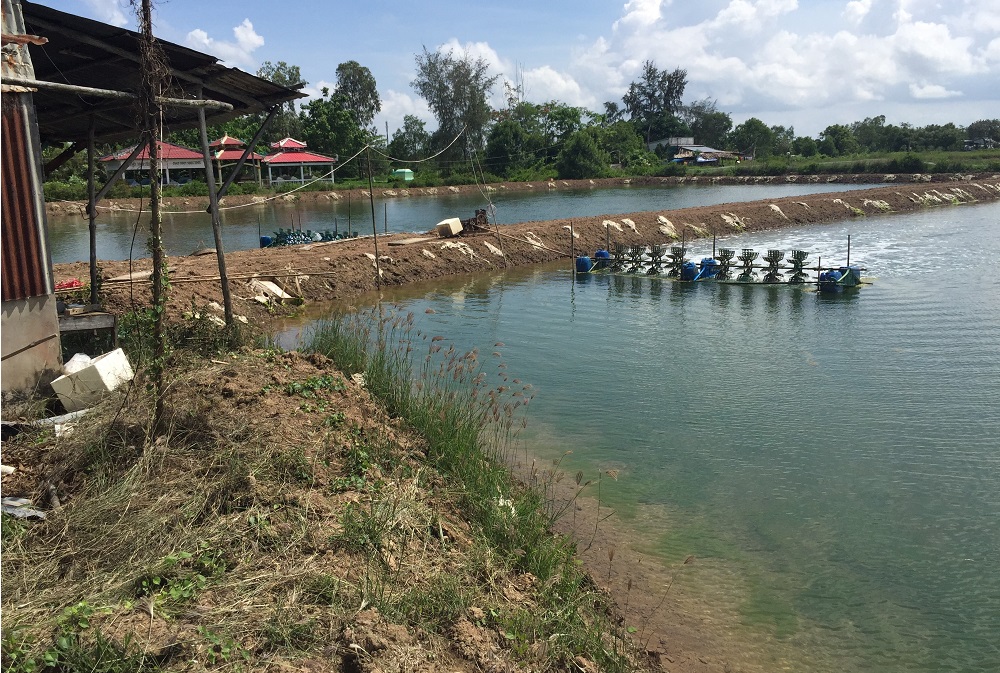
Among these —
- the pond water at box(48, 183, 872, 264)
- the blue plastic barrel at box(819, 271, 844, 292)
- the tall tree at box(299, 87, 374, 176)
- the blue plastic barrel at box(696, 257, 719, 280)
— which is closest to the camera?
the blue plastic barrel at box(819, 271, 844, 292)

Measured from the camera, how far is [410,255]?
22.9 m

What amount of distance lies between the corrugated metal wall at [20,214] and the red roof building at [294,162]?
38374 mm

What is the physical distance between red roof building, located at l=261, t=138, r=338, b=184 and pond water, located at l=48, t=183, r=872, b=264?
10.2 feet

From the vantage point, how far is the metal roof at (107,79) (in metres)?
8.00

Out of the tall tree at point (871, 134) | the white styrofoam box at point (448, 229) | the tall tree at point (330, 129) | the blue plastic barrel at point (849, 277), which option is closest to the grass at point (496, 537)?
the blue plastic barrel at point (849, 277)

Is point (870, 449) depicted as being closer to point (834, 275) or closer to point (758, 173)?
point (834, 275)

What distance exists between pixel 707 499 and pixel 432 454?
9.79 ft

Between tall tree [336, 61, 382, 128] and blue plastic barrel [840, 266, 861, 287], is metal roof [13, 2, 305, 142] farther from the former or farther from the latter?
tall tree [336, 61, 382, 128]

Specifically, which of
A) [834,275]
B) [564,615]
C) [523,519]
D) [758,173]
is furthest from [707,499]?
[758,173]

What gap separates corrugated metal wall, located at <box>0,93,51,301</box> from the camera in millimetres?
7359

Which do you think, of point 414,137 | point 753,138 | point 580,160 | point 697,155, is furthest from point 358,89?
point 753,138

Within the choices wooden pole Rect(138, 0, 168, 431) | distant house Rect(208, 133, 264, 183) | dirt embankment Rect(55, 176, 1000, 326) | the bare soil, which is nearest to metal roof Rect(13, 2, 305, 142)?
wooden pole Rect(138, 0, 168, 431)

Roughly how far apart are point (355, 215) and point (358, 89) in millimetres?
45017

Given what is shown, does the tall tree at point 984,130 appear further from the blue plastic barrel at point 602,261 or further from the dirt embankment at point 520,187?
the blue plastic barrel at point 602,261
